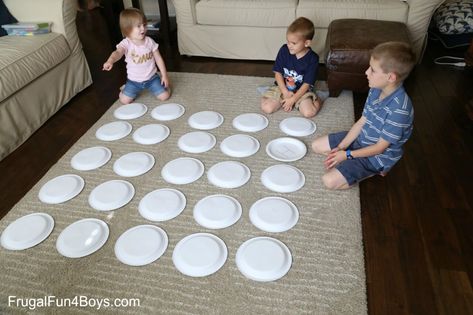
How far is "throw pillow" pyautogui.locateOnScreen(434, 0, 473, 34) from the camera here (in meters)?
2.43

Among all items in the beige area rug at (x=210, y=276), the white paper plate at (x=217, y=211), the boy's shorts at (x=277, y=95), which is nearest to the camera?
the beige area rug at (x=210, y=276)

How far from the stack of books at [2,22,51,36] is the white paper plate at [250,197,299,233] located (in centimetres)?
166

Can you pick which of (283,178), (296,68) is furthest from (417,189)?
(296,68)

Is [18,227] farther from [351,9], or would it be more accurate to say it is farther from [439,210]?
[351,9]

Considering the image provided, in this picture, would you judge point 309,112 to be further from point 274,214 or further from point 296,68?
point 274,214

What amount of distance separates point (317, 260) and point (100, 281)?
726mm

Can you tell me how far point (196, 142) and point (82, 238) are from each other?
2.24 ft

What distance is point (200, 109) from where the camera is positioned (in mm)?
1954

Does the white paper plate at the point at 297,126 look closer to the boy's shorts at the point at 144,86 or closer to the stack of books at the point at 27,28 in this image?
the boy's shorts at the point at 144,86

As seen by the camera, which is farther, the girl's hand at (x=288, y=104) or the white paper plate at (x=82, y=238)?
the girl's hand at (x=288, y=104)

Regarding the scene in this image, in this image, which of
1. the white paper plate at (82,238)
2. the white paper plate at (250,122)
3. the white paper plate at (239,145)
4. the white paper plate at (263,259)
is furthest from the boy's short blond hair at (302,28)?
the white paper plate at (82,238)

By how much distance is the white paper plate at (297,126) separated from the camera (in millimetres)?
1706

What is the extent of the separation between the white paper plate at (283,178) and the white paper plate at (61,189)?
0.81 metres

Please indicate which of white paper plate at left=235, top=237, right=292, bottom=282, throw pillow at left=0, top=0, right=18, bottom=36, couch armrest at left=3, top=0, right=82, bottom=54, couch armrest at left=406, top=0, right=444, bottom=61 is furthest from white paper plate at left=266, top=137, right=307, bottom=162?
throw pillow at left=0, top=0, right=18, bottom=36
